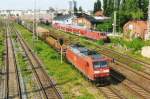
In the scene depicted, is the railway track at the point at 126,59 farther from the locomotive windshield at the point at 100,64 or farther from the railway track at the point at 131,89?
the locomotive windshield at the point at 100,64

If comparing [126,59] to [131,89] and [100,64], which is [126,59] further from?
[131,89]

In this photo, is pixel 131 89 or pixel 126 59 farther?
pixel 126 59

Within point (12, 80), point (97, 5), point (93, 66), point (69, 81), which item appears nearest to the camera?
point (93, 66)

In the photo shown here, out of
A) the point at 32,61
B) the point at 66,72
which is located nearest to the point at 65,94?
the point at 66,72

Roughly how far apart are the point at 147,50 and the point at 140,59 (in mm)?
2293

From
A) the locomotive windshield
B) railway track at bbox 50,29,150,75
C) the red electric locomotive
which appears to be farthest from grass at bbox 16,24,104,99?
railway track at bbox 50,29,150,75

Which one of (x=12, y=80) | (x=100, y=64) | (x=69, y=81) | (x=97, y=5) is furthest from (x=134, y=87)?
(x=97, y=5)

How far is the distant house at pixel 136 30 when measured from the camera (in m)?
68.4

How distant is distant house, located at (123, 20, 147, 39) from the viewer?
68375 mm

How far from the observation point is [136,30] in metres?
69.9

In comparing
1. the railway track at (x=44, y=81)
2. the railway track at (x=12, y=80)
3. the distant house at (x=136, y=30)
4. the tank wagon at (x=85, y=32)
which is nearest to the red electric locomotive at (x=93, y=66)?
the railway track at (x=44, y=81)

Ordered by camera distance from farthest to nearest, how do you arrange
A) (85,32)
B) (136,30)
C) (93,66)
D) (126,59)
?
(85,32), (136,30), (126,59), (93,66)

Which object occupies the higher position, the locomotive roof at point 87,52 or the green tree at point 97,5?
the green tree at point 97,5

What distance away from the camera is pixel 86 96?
26.8 m
